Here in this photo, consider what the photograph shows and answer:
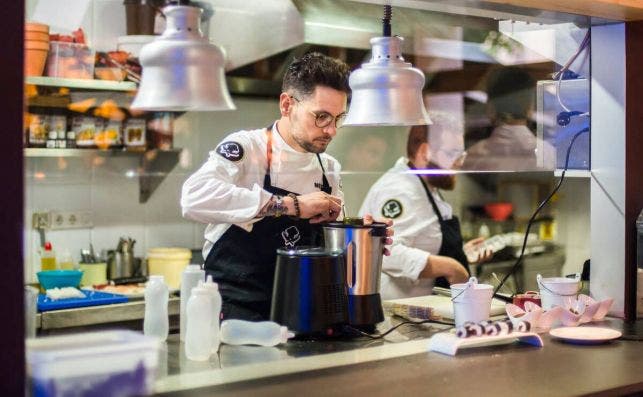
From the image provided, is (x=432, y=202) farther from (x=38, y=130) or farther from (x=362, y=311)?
(x=38, y=130)

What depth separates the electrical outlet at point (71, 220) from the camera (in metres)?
4.63

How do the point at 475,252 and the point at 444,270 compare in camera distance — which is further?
the point at 475,252

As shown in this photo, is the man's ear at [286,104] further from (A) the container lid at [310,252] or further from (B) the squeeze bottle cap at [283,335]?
(B) the squeeze bottle cap at [283,335]

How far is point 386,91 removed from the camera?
2.69 m

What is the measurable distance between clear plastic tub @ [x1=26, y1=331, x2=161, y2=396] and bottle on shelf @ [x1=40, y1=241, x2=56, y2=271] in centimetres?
272

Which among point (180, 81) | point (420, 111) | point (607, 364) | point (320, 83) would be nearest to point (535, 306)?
point (607, 364)

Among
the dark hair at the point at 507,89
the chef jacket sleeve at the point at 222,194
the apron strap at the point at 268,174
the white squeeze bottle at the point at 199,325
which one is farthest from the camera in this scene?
the dark hair at the point at 507,89

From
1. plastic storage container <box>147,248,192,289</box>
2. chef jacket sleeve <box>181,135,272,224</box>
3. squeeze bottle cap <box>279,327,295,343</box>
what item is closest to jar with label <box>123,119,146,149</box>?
plastic storage container <box>147,248,192,289</box>

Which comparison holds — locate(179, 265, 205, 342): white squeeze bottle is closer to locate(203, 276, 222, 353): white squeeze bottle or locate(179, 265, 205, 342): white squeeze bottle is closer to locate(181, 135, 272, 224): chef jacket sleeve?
locate(203, 276, 222, 353): white squeeze bottle

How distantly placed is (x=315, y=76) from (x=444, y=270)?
4.62ft

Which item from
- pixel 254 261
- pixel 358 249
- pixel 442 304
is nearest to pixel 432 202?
pixel 442 304

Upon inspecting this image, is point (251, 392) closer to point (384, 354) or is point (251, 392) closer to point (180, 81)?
point (384, 354)

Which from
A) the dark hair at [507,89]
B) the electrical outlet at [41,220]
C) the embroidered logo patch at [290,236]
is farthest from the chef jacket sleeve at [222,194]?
the dark hair at [507,89]

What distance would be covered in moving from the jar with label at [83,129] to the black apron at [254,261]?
1.72 m
